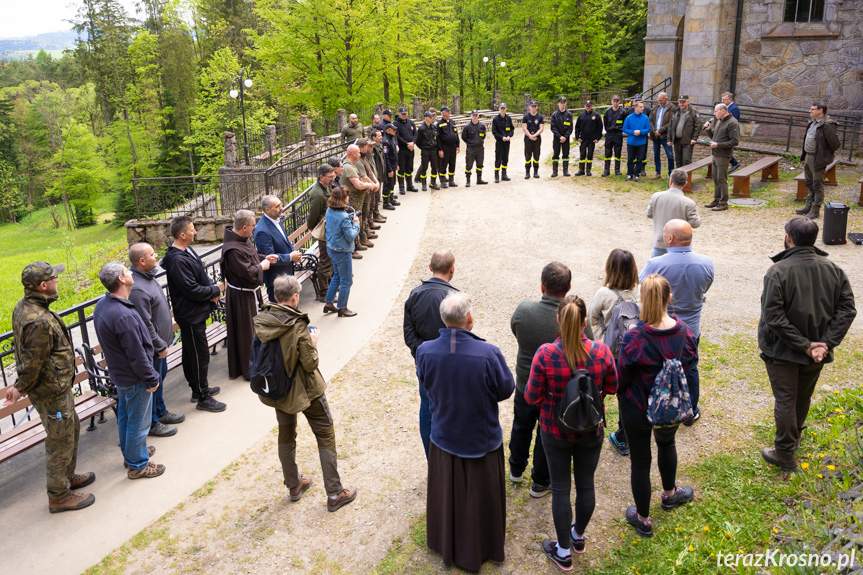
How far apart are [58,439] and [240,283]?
94.5 inches

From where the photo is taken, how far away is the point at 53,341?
4.77 m

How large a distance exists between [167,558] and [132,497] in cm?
87

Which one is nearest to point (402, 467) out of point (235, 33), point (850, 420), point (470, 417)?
point (470, 417)

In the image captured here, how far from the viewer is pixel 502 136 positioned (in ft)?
52.3

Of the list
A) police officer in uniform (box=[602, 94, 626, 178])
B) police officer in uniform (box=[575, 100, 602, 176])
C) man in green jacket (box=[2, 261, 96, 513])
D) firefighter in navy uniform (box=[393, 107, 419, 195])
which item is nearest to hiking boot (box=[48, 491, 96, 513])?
man in green jacket (box=[2, 261, 96, 513])

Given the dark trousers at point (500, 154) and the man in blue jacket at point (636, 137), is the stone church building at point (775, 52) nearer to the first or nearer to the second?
the man in blue jacket at point (636, 137)

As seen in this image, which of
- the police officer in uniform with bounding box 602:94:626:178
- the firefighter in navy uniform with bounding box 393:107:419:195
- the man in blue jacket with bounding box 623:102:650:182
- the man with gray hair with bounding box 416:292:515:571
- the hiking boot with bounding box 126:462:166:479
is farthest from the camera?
the police officer in uniform with bounding box 602:94:626:178

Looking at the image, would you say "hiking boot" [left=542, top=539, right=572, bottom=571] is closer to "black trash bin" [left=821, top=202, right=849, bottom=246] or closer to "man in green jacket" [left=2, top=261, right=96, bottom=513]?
"man in green jacket" [left=2, top=261, right=96, bottom=513]

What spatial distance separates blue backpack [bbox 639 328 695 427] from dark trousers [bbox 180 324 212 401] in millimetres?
4263

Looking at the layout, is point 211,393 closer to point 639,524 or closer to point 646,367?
point 639,524

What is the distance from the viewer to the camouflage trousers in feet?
15.8

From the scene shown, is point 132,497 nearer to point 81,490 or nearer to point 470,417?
point 81,490

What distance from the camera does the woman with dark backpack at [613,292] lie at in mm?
4809

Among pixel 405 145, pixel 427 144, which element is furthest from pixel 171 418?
pixel 427 144
